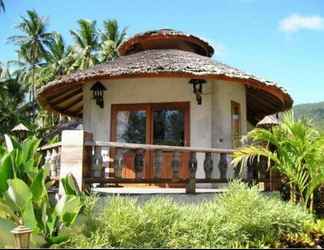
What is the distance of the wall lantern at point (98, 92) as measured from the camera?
11.6 metres

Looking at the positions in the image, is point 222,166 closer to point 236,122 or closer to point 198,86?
point 198,86

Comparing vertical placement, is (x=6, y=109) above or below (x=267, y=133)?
above

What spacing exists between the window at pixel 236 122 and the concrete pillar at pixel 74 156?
5.14 metres

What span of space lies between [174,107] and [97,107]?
2.04 m

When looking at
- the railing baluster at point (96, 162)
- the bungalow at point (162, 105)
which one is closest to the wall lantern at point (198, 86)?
the bungalow at point (162, 105)

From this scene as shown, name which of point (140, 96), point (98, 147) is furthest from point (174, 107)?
point (98, 147)

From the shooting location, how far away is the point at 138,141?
11.6 m

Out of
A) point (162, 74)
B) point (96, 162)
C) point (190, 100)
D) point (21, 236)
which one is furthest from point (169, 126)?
point (21, 236)

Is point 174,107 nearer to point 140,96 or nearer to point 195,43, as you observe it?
point 140,96

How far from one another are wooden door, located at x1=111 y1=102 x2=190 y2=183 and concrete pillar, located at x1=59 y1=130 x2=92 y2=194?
345cm

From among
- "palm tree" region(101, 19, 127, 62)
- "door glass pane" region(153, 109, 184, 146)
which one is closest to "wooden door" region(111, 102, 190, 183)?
"door glass pane" region(153, 109, 184, 146)

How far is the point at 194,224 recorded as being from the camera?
5918 millimetres

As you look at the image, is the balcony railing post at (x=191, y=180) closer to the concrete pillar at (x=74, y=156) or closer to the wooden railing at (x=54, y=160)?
the concrete pillar at (x=74, y=156)

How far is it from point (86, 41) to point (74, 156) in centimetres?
3452
